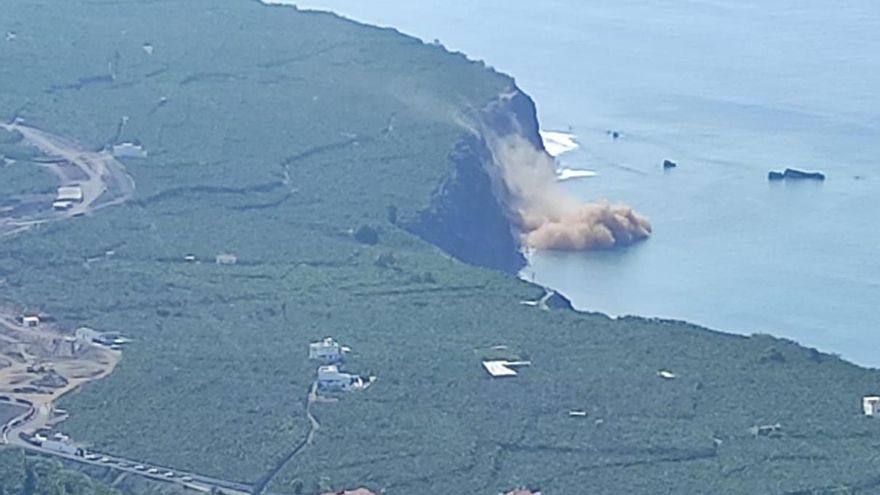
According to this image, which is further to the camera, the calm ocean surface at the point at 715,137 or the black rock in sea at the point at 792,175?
the black rock in sea at the point at 792,175

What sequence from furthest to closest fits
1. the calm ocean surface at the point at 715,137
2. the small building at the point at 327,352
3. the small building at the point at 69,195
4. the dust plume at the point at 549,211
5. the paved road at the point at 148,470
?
the dust plume at the point at 549,211 → the calm ocean surface at the point at 715,137 → the small building at the point at 69,195 → the small building at the point at 327,352 → the paved road at the point at 148,470

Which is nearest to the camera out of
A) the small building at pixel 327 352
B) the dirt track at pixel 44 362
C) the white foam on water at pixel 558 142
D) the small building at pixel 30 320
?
the dirt track at pixel 44 362

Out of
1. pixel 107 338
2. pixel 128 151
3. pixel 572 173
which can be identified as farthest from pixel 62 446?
pixel 572 173

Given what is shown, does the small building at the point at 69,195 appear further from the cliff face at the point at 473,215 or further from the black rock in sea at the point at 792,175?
the black rock in sea at the point at 792,175

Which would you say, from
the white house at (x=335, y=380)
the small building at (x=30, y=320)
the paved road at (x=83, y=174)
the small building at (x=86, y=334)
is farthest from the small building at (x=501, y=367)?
the paved road at (x=83, y=174)

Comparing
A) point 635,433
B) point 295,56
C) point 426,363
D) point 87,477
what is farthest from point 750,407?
point 295,56

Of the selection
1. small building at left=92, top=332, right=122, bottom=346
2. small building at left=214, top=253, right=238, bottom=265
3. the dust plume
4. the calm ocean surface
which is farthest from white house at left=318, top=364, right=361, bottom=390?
the dust plume

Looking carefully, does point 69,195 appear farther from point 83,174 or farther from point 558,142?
point 558,142
